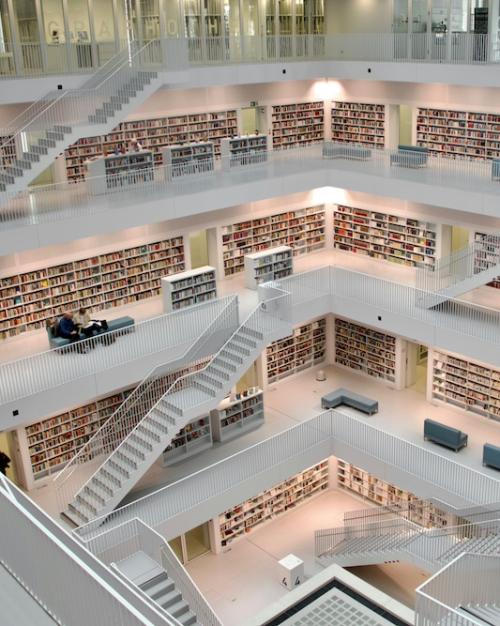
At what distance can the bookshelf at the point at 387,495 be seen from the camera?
15914 mm

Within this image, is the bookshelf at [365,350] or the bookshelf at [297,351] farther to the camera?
the bookshelf at [297,351]

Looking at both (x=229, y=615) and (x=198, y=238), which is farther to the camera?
(x=198, y=238)

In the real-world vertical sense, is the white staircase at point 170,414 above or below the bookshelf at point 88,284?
below

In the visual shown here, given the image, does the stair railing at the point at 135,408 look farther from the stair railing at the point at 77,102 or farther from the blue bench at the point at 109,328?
the stair railing at the point at 77,102

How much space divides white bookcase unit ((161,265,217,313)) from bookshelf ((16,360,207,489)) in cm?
171

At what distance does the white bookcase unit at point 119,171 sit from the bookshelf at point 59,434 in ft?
15.0

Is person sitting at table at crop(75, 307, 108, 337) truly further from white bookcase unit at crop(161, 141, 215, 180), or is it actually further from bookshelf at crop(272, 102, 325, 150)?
bookshelf at crop(272, 102, 325, 150)

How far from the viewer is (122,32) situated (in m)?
18.5

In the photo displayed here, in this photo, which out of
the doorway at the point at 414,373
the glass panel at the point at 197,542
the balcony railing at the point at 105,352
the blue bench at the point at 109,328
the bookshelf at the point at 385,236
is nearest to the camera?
the balcony railing at the point at 105,352

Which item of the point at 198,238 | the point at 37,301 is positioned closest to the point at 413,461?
the point at 37,301

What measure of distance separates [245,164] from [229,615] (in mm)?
11225

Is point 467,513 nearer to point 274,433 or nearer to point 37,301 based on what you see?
point 274,433

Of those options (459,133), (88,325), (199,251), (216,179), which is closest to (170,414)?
(88,325)

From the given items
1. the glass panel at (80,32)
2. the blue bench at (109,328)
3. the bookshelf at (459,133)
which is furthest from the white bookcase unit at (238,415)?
the glass panel at (80,32)
